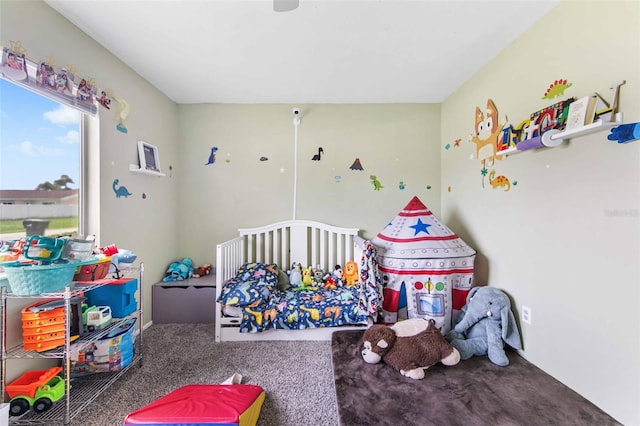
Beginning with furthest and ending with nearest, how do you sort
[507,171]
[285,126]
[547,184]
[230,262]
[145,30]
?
[285,126]
[230,262]
[507,171]
[145,30]
[547,184]

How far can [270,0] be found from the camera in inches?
52.9

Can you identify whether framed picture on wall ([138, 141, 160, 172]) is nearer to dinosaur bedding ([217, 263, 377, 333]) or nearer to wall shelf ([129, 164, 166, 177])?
wall shelf ([129, 164, 166, 177])

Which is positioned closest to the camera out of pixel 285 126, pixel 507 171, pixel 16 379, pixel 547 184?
pixel 16 379

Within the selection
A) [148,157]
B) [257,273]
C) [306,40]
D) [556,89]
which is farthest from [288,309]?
[556,89]

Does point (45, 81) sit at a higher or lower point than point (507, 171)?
higher

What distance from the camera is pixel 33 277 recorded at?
113 centimetres

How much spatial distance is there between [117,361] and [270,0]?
226cm

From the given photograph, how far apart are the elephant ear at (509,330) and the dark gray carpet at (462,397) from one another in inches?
3.9

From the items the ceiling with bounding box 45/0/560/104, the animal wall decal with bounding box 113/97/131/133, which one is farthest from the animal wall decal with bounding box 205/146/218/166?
the animal wall decal with bounding box 113/97/131/133

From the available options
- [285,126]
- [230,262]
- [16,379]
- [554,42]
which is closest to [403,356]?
[230,262]

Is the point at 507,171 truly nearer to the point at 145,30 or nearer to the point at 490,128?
the point at 490,128

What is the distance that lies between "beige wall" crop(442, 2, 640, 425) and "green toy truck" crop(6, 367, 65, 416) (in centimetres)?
260

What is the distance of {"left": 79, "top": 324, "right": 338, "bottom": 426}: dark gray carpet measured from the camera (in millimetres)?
1306

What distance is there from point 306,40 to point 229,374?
2224mm
